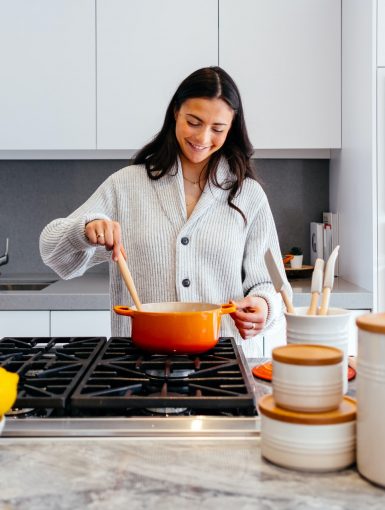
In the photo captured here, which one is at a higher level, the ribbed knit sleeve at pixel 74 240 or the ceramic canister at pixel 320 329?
the ribbed knit sleeve at pixel 74 240

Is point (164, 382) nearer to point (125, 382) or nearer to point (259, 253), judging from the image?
point (125, 382)

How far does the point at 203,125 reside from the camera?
1.68m

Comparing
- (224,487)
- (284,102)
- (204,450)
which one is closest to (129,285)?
(204,450)

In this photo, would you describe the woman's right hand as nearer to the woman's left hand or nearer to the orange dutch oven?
the orange dutch oven

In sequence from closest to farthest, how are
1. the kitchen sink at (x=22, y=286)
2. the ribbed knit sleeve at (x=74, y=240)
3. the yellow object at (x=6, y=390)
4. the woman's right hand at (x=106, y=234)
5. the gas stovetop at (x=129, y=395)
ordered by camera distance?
the yellow object at (x=6, y=390)
the gas stovetop at (x=129, y=395)
the woman's right hand at (x=106, y=234)
the ribbed knit sleeve at (x=74, y=240)
the kitchen sink at (x=22, y=286)

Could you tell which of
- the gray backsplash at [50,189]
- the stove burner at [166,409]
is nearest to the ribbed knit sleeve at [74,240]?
the stove burner at [166,409]

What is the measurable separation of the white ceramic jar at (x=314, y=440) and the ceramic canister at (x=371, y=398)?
0.02 m

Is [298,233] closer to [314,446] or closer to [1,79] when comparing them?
[1,79]

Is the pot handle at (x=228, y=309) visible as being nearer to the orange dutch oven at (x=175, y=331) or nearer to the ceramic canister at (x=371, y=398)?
the orange dutch oven at (x=175, y=331)

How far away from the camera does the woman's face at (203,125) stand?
1.68m

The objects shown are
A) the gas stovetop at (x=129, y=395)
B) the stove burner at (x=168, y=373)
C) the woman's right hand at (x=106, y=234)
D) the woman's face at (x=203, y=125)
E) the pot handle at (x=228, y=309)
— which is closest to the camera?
the gas stovetop at (x=129, y=395)

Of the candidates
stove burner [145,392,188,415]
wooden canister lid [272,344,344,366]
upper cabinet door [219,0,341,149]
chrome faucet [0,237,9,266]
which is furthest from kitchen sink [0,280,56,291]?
wooden canister lid [272,344,344,366]

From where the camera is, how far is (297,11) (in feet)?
8.91

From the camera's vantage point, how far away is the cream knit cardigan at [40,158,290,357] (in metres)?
1.74
